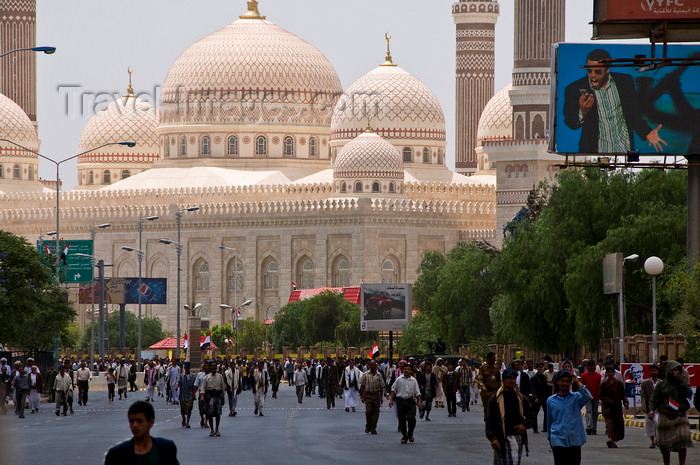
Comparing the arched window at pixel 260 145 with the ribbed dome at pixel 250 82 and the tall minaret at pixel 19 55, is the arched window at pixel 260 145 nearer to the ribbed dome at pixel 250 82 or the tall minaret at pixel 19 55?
the ribbed dome at pixel 250 82

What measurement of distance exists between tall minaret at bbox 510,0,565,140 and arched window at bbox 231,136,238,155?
2272cm

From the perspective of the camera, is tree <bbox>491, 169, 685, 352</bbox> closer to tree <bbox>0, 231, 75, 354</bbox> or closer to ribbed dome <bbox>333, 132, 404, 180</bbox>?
tree <bbox>0, 231, 75, 354</bbox>

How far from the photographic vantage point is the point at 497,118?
83.3 metres

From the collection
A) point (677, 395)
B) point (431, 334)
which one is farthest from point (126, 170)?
point (677, 395)

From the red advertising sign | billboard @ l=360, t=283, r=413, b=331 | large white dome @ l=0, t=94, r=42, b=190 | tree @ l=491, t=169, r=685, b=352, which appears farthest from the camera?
large white dome @ l=0, t=94, r=42, b=190

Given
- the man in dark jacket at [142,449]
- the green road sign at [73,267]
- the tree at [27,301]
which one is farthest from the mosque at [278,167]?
the man in dark jacket at [142,449]

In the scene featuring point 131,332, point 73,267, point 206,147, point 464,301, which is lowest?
point 131,332

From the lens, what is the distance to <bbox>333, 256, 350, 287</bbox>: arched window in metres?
80.9

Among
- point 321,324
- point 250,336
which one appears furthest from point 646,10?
point 250,336

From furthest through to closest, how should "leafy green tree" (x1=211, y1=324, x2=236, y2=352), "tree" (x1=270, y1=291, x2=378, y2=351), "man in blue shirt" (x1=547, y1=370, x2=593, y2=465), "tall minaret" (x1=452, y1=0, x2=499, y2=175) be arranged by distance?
"tall minaret" (x1=452, y1=0, x2=499, y2=175) < "leafy green tree" (x1=211, y1=324, x2=236, y2=352) < "tree" (x1=270, y1=291, x2=378, y2=351) < "man in blue shirt" (x1=547, y1=370, x2=593, y2=465)

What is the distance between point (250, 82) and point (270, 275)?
36.5 feet

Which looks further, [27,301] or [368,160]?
[368,160]

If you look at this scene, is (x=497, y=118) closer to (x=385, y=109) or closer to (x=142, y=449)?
(x=385, y=109)

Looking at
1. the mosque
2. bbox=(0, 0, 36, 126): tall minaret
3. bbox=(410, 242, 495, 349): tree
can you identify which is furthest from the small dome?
bbox=(410, 242, 495, 349): tree
